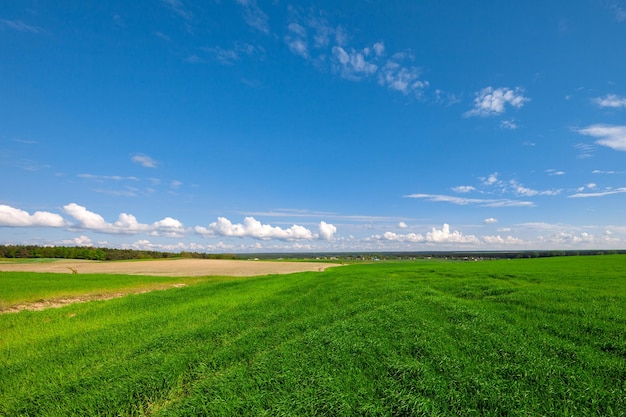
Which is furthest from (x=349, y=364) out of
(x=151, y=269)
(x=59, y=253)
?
(x=59, y=253)

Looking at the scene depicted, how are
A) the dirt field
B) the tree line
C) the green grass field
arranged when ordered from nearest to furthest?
the green grass field → the dirt field → the tree line

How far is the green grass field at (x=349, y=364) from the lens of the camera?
19.0 feet

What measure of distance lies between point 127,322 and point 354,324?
12278 millimetres

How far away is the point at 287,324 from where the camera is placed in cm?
1216

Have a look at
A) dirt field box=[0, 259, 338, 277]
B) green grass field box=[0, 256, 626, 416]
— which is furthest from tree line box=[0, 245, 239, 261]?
green grass field box=[0, 256, 626, 416]

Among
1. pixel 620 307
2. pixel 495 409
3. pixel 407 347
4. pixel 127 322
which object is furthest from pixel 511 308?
pixel 127 322

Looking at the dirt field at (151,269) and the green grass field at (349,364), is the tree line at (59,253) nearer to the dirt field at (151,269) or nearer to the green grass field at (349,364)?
the dirt field at (151,269)

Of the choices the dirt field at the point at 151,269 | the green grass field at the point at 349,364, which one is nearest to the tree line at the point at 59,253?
the dirt field at the point at 151,269

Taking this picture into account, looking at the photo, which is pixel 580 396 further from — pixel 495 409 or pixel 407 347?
pixel 407 347

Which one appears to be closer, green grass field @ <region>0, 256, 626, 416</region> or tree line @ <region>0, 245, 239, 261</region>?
green grass field @ <region>0, 256, 626, 416</region>

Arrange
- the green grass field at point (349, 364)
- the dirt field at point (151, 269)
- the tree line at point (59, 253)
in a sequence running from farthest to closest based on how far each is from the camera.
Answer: the tree line at point (59, 253) < the dirt field at point (151, 269) < the green grass field at point (349, 364)

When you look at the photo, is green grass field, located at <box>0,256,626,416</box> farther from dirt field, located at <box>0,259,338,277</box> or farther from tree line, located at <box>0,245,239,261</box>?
tree line, located at <box>0,245,239,261</box>

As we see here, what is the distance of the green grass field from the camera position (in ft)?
19.0

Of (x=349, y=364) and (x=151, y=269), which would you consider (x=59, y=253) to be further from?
(x=349, y=364)
